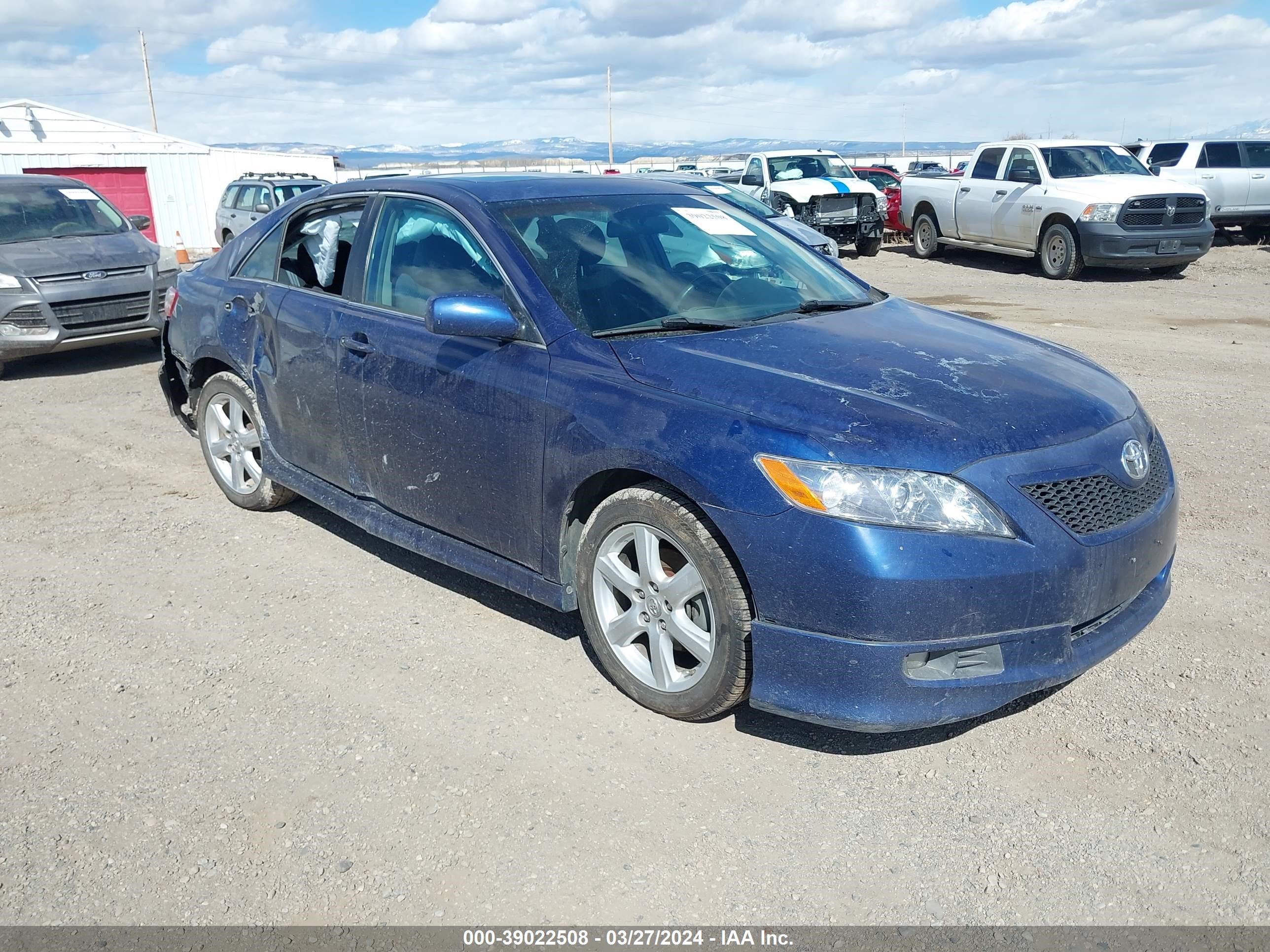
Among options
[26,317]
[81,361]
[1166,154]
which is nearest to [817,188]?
[1166,154]

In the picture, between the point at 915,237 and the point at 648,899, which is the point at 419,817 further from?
the point at 915,237

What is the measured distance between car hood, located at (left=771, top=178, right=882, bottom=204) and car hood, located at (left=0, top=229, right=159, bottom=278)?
1166 cm

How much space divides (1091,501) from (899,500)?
25.5 inches

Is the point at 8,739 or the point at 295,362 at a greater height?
the point at 295,362

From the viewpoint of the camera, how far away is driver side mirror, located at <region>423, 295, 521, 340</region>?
3.61 metres

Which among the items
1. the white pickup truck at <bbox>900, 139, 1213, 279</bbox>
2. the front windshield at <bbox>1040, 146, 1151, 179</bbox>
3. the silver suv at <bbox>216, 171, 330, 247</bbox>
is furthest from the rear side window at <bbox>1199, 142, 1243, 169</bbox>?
the silver suv at <bbox>216, 171, 330, 247</bbox>

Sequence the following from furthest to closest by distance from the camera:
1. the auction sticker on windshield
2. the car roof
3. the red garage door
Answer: the red garage door < the auction sticker on windshield < the car roof

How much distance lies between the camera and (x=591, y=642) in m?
3.65

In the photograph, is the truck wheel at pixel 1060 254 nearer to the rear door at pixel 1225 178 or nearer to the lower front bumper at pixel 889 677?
the rear door at pixel 1225 178

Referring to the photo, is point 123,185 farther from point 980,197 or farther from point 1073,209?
point 1073,209

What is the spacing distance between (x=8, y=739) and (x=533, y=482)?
1.91 meters

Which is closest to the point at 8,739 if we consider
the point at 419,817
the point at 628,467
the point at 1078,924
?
the point at 419,817

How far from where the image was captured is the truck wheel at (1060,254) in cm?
1480

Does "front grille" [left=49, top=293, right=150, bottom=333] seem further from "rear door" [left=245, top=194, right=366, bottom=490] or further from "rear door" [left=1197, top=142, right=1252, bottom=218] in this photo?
"rear door" [left=1197, top=142, right=1252, bottom=218]
